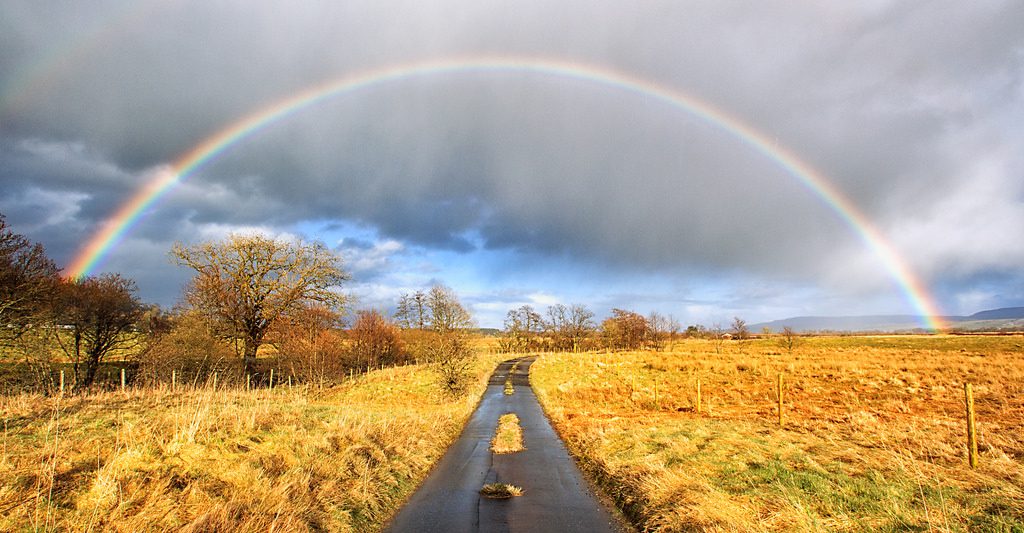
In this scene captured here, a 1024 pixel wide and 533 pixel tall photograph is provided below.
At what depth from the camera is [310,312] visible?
4262cm

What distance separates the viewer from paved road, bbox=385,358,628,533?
8953 millimetres

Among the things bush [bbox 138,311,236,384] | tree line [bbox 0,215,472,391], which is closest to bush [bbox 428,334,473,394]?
tree line [bbox 0,215,472,391]

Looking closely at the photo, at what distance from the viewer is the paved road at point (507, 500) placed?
895cm

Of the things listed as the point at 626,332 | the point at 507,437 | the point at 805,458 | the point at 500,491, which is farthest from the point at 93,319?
the point at 626,332

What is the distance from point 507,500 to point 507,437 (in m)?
7.54

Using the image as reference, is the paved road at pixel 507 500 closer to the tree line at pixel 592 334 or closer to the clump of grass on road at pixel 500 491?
the clump of grass on road at pixel 500 491

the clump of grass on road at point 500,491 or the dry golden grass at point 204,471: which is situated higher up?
the dry golden grass at point 204,471

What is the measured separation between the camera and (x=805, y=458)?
40.0ft

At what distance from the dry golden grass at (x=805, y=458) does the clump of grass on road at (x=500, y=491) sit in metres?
2.11

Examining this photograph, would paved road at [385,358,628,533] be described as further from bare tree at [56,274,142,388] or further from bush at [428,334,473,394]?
bare tree at [56,274,142,388]

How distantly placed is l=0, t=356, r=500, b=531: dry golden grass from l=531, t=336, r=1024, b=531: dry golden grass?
17.1 feet

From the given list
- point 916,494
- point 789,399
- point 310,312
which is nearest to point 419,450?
point 916,494

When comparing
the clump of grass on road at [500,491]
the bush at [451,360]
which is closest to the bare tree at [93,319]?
the bush at [451,360]

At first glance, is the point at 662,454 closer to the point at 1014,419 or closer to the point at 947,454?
the point at 947,454
